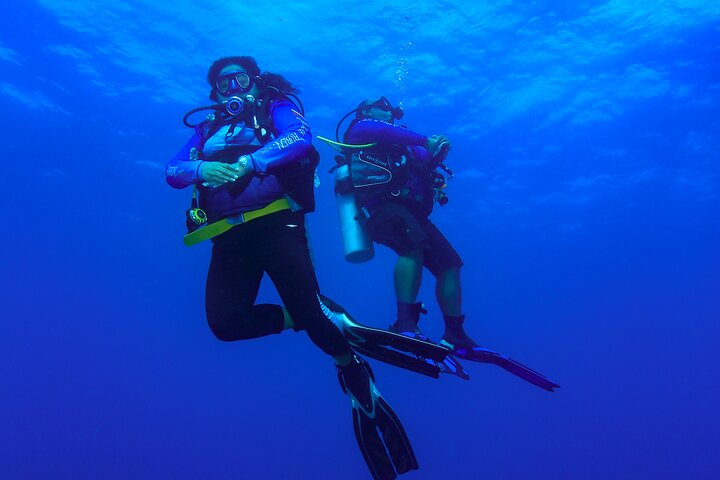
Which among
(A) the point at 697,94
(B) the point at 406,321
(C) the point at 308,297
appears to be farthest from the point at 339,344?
(A) the point at 697,94

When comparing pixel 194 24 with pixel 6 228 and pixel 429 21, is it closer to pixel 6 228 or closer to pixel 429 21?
pixel 429 21

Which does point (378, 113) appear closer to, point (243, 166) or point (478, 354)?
point (243, 166)

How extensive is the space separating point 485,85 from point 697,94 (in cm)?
868

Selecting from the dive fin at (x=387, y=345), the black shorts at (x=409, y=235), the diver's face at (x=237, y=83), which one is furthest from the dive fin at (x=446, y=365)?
the diver's face at (x=237, y=83)

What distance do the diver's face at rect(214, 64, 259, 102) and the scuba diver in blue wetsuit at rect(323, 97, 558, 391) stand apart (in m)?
1.42

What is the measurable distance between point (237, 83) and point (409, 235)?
105 inches

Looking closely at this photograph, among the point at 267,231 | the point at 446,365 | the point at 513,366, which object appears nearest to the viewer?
the point at 267,231

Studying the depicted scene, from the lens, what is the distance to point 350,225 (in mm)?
6438

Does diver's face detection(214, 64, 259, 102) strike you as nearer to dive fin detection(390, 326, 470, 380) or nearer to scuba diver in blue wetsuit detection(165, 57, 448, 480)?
scuba diver in blue wetsuit detection(165, 57, 448, 480)

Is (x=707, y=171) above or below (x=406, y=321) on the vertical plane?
above

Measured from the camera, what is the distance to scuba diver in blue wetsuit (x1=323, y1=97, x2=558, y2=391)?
6.06m

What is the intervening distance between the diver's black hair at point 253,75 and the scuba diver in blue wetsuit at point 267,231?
0.04 feet

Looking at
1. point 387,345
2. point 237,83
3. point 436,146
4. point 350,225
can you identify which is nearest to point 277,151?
point 237,83

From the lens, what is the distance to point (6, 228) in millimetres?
38438
